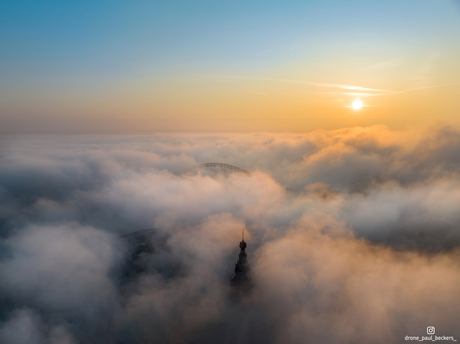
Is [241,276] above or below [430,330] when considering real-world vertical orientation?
above

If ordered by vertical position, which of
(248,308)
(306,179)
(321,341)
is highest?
(306,179)

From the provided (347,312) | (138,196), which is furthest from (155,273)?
(138,196)

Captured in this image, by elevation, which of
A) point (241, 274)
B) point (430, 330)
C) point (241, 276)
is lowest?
point (430, 330)

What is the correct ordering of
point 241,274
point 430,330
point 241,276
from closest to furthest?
point 430,330 → point 241,276 → point 241,274

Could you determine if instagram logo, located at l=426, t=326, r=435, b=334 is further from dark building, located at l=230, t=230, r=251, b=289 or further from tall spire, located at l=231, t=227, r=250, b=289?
tall spire, located at l=231, t=227, r=250, b=289

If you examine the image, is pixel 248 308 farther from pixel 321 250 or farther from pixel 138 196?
pixel 138 196

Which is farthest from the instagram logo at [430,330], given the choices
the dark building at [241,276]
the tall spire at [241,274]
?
the tall spire at [241,274]

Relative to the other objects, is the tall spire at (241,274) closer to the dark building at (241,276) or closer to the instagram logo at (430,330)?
the dark building at (241,276)

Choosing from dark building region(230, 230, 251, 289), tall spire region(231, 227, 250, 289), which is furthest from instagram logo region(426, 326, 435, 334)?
tall spire region(231, 227, 250, 289)

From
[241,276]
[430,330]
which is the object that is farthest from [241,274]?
[430,330]

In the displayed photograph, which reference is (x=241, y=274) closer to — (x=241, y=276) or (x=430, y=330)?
(x=241, y=276)

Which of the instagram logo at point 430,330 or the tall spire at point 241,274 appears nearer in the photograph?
the instagram logo at point 430,330
